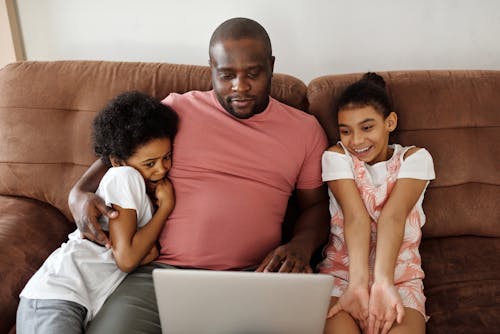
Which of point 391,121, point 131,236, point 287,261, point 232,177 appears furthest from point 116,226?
point 391,121

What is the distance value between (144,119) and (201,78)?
15.0 inches

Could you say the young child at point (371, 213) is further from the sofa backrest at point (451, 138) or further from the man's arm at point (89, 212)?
the man's arm at point (89, 212)

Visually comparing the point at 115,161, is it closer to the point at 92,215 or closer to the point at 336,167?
the point at 92,215

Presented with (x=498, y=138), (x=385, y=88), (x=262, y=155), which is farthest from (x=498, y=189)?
(x=262, y=155)

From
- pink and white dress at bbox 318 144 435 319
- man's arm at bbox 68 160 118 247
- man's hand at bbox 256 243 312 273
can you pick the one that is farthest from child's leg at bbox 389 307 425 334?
man's arm at bbox 68 160 118 247

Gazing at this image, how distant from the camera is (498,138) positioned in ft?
5.45

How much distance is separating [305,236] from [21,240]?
0.89 metres

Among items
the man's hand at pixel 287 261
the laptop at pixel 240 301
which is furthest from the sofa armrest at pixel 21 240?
the man's hand at pixel 287 261

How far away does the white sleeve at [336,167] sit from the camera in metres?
1.44

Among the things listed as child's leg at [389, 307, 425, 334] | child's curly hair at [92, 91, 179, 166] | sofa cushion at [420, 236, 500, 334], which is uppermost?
child's curly hair at [92, 91, 179, 166]

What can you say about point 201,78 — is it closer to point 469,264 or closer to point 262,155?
point 262,155

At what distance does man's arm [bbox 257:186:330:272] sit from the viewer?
1311mm

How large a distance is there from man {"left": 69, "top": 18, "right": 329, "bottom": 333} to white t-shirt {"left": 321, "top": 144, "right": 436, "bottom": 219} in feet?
0.17

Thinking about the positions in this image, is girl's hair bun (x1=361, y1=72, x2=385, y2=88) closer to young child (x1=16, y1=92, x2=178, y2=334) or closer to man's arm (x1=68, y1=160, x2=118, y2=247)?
young child (x1=16, y1=92, x2=178, y2=334)
